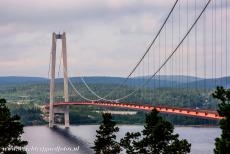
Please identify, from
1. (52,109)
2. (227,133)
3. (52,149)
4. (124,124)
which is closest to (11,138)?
(227,133)

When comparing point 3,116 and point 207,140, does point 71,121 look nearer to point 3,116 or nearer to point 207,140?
point 207,140

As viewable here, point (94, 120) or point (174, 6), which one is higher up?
point (174, 6)

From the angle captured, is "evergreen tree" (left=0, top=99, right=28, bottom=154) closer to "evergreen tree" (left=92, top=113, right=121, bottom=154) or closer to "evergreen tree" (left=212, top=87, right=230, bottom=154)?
"evergreen tree" (left=92, top=113, right=121, bottom=154)

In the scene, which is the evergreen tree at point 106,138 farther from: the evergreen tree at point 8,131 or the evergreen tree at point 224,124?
the evergreen tree at point 224,124

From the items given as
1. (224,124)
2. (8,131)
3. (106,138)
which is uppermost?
(224,124)

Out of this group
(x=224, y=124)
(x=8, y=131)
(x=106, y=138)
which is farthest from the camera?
(x=106, y=138)

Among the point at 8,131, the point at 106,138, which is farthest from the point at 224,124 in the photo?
the point at 8,131

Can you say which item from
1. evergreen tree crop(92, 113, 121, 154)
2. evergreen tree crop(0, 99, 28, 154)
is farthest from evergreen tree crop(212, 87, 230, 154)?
evergreen tree crop(0, 99, 28, 154)

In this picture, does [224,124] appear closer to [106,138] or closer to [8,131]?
[106,138]

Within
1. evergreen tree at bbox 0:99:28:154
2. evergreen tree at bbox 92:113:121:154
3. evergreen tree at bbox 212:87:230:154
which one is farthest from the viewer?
evergreen tree at bbox 92:113:121:154
